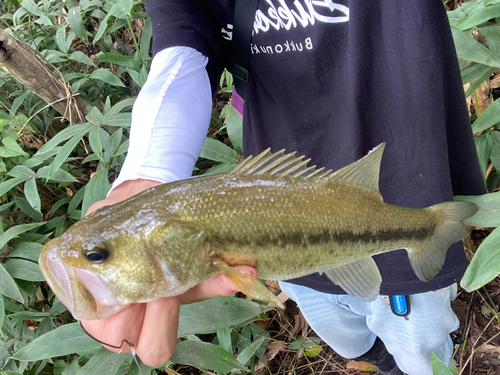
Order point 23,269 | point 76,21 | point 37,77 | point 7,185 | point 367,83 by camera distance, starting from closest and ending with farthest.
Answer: point 367,83 → point 23,269 → point 7,185 → point 37,77 → point 76,21

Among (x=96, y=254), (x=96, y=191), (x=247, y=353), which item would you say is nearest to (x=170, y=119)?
(x=96, y=254)

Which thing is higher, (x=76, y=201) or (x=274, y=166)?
(x=274, y=166)

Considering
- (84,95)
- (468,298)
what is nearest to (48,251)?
(84,95)

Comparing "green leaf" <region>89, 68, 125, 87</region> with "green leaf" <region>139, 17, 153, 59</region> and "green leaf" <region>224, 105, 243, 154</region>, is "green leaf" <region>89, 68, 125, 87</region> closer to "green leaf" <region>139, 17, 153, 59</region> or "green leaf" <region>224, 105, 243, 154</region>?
"green leaf" <region>139, 17, 153, 59</region>

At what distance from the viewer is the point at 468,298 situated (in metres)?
2.40

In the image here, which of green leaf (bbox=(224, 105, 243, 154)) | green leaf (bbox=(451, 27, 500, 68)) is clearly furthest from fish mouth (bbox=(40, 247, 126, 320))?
green leaf (bbox=(451, 27, 500, 68))

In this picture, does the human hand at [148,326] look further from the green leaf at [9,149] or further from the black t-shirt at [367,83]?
the green leaf at [9,149]

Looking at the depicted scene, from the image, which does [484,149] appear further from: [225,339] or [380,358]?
[225,339]

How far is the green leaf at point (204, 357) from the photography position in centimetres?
156

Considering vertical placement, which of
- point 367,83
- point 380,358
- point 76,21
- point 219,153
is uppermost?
point 76,21

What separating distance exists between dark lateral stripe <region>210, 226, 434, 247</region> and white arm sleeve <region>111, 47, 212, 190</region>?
0.35 meters

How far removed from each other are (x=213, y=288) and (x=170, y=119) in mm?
638

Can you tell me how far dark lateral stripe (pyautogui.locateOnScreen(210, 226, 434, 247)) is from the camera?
3.32ft

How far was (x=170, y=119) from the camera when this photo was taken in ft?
4.24
